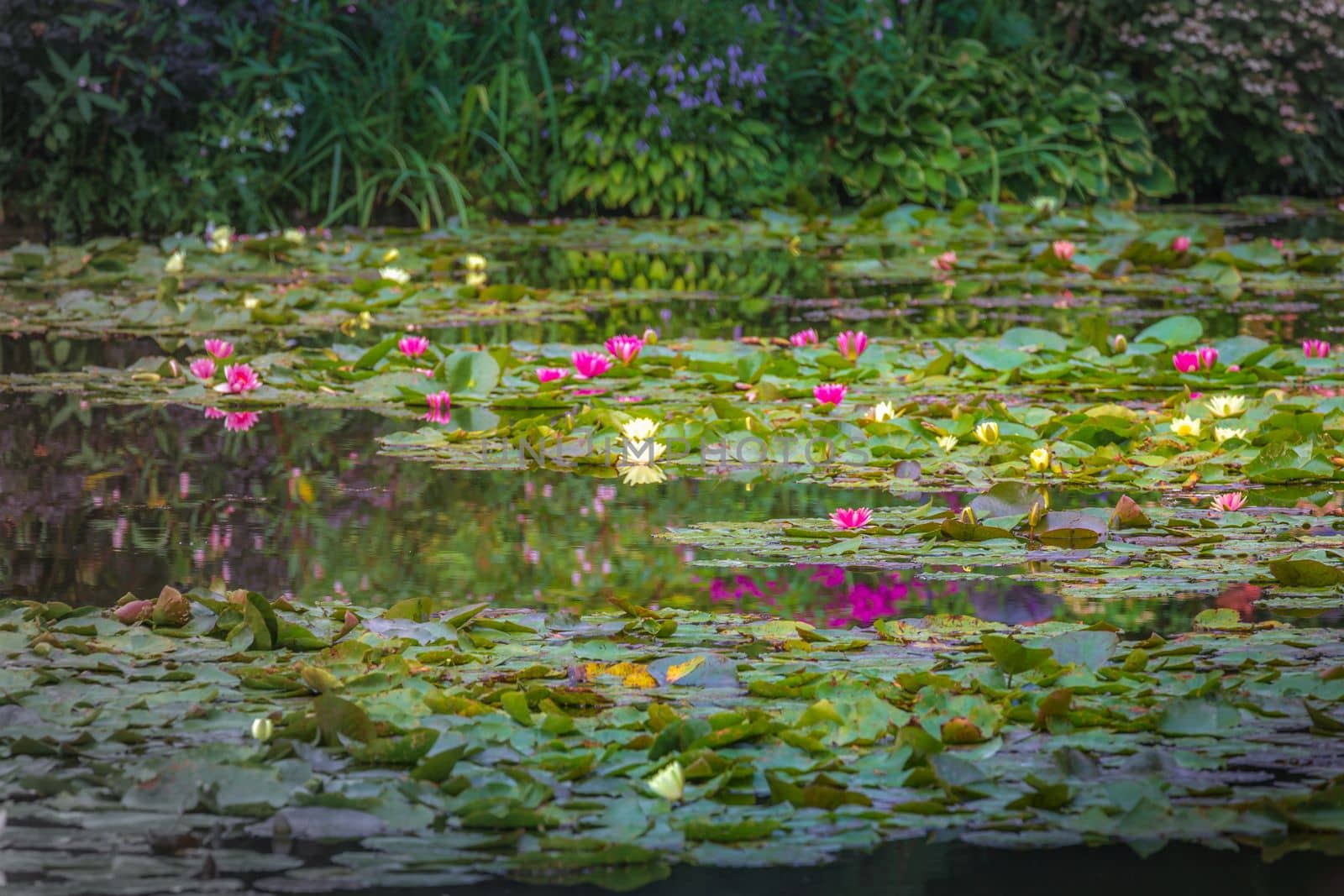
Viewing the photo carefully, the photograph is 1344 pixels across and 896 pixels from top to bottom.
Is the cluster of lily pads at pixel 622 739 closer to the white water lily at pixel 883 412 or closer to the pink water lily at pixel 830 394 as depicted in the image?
the white water lily at pixel 883 412

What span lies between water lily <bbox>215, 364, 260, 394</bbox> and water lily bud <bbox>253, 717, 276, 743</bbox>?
2681 millimetres

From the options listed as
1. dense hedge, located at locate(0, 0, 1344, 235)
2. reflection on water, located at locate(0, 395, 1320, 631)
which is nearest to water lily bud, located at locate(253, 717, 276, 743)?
reflection on water, located at locate(0, 395, 1320, 631)

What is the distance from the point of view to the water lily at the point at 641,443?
395 cm

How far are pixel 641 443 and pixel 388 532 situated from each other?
76 centimetres

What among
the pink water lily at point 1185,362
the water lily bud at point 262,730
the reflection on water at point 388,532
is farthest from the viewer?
the pink water lily at point 1185,362

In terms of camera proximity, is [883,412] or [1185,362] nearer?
[883,412]

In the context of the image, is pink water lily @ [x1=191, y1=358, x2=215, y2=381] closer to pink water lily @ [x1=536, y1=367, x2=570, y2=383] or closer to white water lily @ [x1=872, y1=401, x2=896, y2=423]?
pink water lily @ [x1=536, y1=367, x2=570, y2=383]

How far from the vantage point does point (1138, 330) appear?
6082 mm

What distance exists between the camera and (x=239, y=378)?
479cm

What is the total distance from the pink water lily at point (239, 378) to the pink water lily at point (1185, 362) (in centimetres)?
232

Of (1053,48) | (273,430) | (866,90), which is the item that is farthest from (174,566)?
(1053,48)

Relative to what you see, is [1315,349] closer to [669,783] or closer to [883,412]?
[883,412]

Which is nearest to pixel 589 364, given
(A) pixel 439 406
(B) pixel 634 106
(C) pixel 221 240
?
(A) pixel 439 406

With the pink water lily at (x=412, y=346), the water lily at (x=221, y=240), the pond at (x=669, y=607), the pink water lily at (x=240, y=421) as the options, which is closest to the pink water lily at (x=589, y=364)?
the pond at (x=669, y=607)
